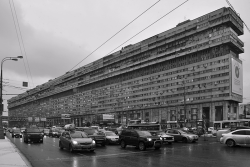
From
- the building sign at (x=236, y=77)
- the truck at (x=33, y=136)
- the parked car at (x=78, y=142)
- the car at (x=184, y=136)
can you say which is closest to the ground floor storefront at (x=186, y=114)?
the building sign at (x=236, y=77)

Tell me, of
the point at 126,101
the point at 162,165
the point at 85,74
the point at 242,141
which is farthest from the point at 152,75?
the point at 162,165

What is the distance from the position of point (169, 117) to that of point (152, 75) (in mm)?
22484

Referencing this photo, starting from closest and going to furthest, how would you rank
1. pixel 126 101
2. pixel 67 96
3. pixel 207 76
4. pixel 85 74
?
pixel 207 76, pixel 126 101, pixel 85 74, pixel 67 96

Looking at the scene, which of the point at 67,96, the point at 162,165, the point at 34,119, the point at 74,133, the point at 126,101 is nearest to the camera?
the point at 162,165

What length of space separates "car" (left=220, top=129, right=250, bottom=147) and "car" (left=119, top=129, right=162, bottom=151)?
248 inches

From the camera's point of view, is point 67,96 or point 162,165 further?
point 67,96

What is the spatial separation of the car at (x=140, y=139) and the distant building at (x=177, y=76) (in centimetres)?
4816

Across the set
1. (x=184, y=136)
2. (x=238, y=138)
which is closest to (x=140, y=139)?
(x=238, y=138)

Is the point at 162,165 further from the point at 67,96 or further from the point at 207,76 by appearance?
the point at 67,96

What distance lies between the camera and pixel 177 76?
112 metres

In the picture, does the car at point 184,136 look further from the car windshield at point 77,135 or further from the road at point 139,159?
the car windshield at point 77,135

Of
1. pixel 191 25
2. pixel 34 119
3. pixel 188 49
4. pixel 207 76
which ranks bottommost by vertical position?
pixel 34 119

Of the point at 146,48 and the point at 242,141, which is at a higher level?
the point at 146,48

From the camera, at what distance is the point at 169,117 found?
11225 centimetres
